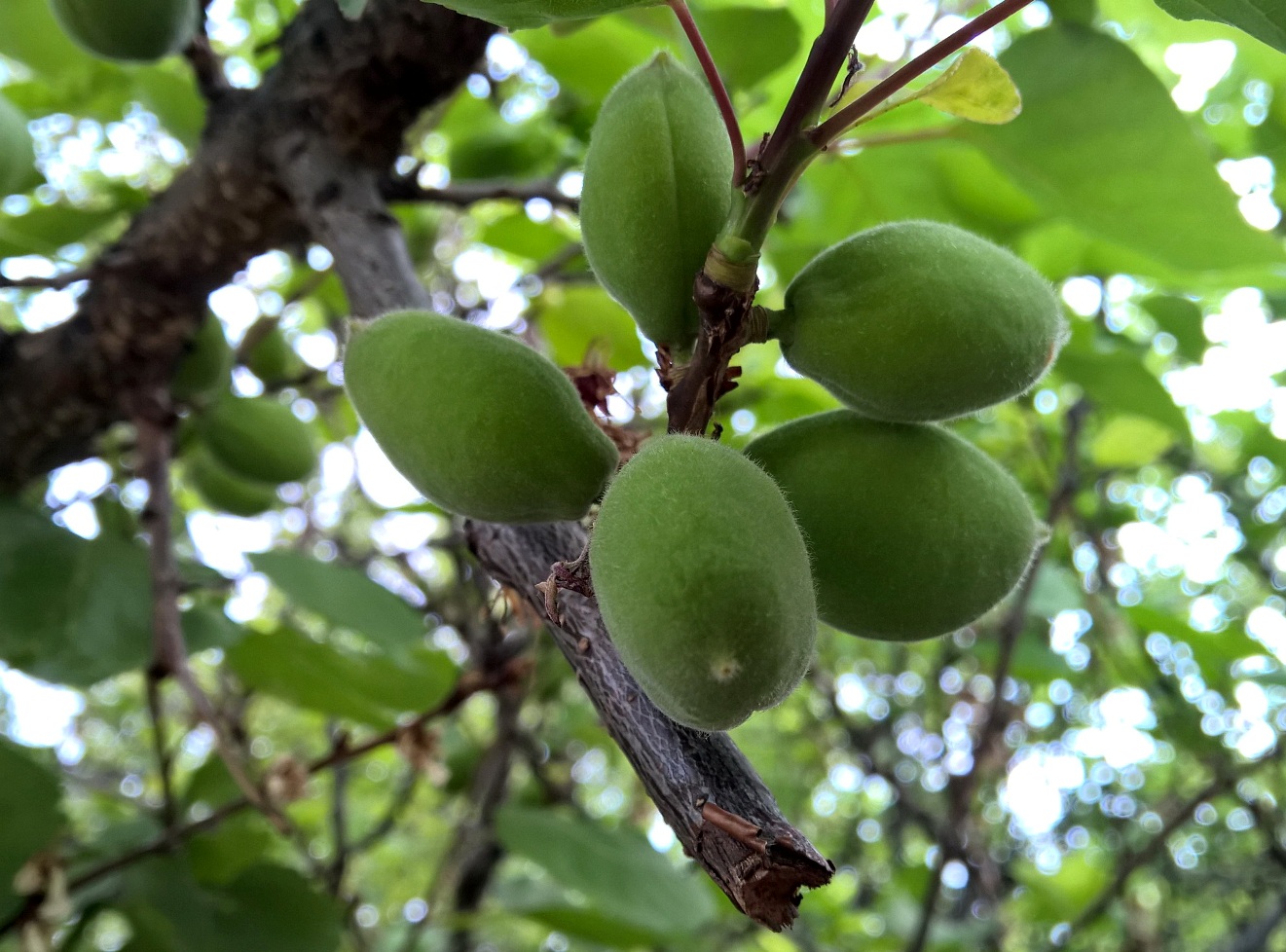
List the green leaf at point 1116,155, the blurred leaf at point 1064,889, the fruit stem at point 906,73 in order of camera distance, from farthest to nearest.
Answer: the blurred leaf at point 1064,889 → the green leaf at point 1116,155 → the fruit stem at point 906,73

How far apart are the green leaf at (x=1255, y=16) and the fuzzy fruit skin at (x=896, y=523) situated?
1.31 ft

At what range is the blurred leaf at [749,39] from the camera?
4.94 feet

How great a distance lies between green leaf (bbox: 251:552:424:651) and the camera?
1.71 metres

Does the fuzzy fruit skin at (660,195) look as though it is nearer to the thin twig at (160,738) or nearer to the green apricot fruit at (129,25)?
the green apricot fruit at (129,25)

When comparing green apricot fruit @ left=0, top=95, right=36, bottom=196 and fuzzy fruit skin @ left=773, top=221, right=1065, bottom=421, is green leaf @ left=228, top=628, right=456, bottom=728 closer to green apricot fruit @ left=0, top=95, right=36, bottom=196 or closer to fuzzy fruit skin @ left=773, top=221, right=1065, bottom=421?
green apricot fruit @ left=0, top=95, right=36, bottom=196

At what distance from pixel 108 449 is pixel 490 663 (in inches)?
43.8

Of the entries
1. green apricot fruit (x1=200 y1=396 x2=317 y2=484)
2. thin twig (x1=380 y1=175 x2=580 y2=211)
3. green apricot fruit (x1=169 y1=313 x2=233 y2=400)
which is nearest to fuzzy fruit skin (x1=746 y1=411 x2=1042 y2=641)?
thin twig (x1=380 y1=175 x2=580 y2=211)

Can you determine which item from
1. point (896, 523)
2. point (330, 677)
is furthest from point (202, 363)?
point (896, 523)

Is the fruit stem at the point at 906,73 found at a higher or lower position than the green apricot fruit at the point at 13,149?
higher

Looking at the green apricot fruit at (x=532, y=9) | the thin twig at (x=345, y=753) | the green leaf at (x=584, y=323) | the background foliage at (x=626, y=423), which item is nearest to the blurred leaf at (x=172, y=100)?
the background foliage at (x=626, y=423)

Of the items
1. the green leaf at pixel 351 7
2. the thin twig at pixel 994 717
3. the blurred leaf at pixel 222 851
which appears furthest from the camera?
the thin twig at pixel 994 717

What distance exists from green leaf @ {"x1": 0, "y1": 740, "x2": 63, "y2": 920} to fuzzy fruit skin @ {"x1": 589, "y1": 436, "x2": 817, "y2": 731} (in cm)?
151

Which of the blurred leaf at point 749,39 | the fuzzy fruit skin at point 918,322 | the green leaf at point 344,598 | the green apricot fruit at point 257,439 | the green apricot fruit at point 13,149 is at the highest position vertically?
the fuzzy fruit skin at point 918,322

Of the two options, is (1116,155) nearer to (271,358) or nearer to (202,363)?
(202,363)
